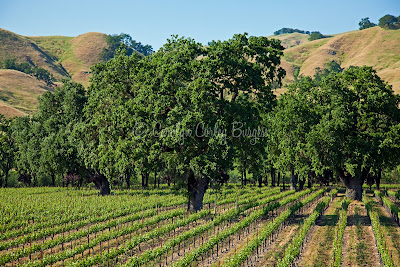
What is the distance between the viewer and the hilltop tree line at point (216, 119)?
3412 centimetres

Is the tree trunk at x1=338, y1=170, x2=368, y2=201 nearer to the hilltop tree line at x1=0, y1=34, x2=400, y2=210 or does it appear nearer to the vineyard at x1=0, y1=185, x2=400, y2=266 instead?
the hilltop tree line at x1=0, y1=34, x2=400, y2=210

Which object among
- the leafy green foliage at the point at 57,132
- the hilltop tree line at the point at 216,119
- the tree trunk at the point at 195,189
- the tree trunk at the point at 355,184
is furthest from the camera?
the leafy green foliage at the point at 57,132

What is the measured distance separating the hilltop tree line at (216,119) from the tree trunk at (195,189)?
0.34 feet

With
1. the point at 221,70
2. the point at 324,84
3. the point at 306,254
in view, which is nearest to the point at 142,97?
the point at 221,70

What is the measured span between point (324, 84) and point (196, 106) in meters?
24.5

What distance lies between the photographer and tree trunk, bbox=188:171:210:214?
37541 mm

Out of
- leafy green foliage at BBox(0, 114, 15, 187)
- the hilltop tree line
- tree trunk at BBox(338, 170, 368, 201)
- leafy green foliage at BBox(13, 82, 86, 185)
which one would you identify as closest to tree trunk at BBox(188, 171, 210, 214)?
the hilltop tree line

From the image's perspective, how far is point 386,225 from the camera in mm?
33062

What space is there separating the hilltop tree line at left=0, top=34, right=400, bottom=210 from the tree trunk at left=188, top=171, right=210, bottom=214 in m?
0.10

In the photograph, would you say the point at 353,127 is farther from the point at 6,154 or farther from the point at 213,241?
the point at 6,154

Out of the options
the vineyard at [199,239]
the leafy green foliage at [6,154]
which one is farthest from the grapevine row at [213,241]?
the leafy green foliage at [6,154]

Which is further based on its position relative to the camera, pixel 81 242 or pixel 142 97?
pixel 142 97

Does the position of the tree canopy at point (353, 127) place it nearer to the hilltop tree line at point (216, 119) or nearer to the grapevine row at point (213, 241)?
the hilltop tree line at point (216, 119)

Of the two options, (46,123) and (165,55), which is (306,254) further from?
(46,123)
